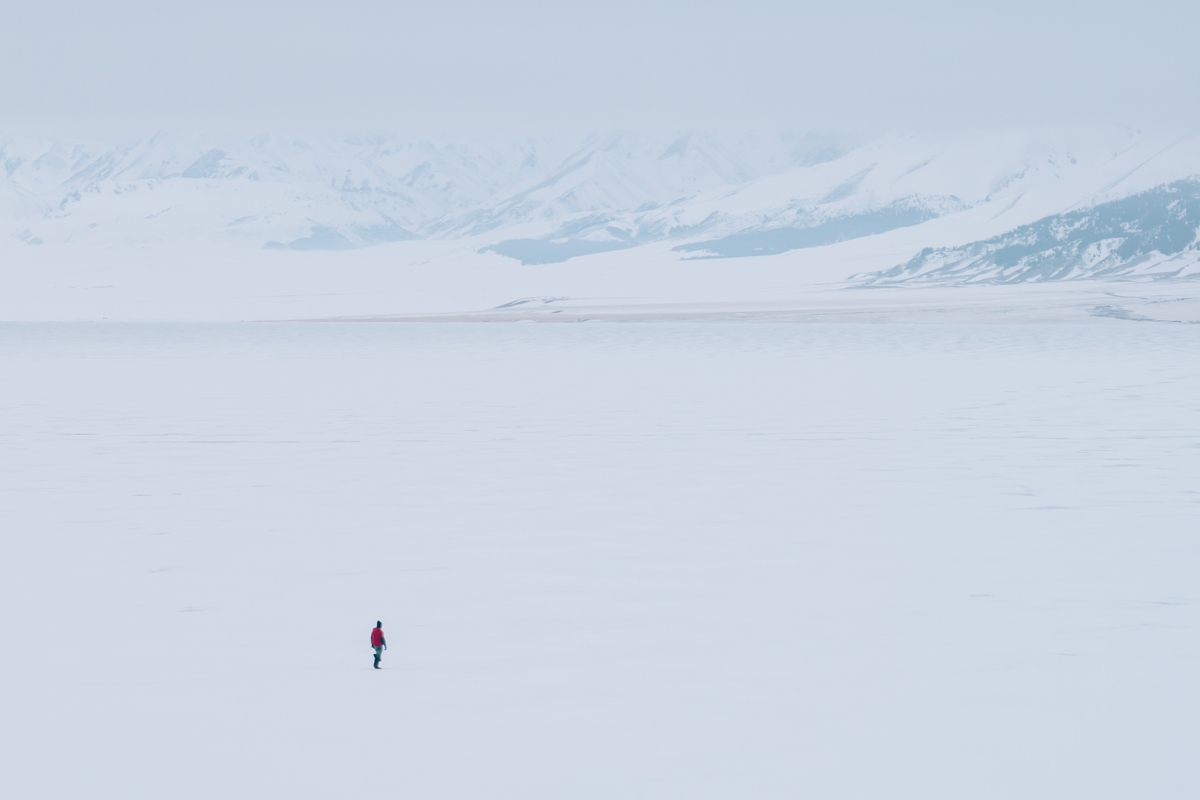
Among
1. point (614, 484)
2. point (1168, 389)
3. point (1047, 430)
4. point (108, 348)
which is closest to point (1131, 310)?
point (108, 348)

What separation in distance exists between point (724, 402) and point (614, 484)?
614 inches

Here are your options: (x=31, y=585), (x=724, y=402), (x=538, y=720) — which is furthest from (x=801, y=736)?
(x=724, y=402)

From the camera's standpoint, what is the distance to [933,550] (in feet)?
46.9

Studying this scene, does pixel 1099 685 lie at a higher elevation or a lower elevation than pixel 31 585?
lower

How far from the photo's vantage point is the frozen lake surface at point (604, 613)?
8.46m

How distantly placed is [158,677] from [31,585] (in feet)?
11.2

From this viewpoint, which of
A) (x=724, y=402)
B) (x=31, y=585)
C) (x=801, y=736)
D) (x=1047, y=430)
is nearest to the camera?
(x=801, y=736)

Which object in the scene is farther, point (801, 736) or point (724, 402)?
point (724, 402)

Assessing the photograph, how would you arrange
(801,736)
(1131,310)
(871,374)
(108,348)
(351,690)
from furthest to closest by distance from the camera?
(1131,310)
(108,348)
(871,374)
(351,690)
(801,736)

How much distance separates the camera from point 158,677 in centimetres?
987

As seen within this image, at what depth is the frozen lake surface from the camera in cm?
846

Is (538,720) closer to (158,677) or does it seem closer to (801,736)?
(801,736)

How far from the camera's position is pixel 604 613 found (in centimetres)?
1160

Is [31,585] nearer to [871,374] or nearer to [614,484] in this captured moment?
[614,484]
